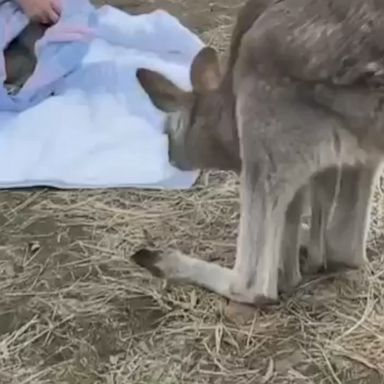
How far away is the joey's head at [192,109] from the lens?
2.93 m

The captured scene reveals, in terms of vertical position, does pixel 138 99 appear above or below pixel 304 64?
below

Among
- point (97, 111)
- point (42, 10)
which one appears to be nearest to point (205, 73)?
point (97, 111)

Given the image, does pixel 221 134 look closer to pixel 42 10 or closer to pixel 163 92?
pixel 163 92

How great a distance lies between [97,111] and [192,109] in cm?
92

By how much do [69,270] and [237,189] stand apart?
66cm

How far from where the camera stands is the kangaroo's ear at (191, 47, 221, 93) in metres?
2.95

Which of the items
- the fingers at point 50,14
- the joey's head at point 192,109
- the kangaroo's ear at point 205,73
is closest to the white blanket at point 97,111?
the fingers at point 50,14

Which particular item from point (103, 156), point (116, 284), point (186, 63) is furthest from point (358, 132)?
point (186, 63)

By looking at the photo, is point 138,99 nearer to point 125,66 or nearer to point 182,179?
point 125,66

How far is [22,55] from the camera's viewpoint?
4125 mm

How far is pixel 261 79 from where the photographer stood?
101 inches

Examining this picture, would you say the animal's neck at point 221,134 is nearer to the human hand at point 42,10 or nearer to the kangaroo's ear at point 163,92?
the kangaroo's ear at point 163,92

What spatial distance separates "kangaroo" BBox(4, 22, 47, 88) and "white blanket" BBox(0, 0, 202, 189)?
2.6 inches

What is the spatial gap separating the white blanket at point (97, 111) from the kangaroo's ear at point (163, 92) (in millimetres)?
484
